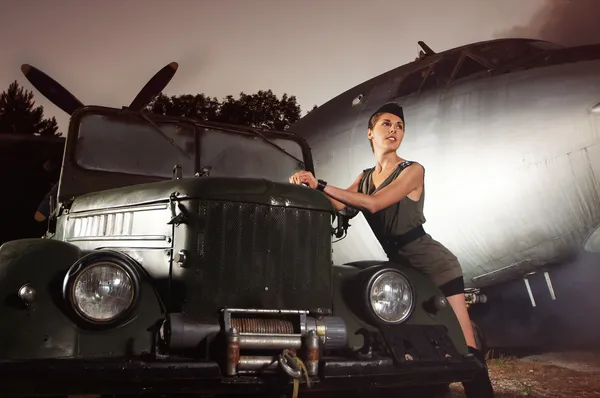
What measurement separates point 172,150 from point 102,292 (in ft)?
7.63

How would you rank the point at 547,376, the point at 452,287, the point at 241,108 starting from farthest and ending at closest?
the point at 241,108, the point at 547,376, the point at 452,287

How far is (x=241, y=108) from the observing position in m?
22.7

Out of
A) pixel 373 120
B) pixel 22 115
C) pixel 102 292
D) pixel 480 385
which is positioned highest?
pixel 22 115

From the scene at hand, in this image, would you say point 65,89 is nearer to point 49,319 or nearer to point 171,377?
point 49,319

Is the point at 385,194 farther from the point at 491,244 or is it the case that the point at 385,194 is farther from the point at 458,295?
the point at 491,244

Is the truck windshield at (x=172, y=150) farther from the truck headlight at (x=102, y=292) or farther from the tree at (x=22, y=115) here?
the tree at (x=22, y=115)

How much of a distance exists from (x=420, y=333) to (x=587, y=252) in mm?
4688

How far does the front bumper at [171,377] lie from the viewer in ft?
8.30

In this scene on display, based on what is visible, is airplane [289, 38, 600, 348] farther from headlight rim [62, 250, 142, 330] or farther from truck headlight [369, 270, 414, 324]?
headlight rim [62, 250, 142, 330]

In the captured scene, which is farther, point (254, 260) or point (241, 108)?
point (241, 108)

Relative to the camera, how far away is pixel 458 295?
5.29m

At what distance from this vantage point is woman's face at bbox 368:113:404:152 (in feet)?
23.9

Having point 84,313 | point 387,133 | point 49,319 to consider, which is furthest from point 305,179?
point 387,133

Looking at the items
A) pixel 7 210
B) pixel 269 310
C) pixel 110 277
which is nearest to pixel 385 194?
pixel 269 310
